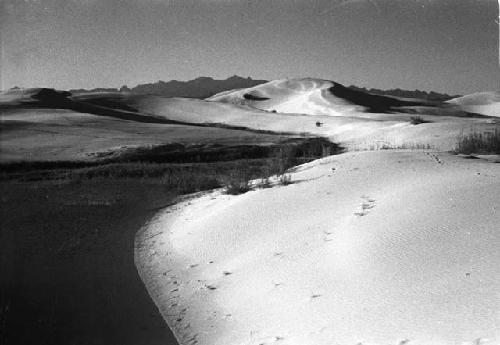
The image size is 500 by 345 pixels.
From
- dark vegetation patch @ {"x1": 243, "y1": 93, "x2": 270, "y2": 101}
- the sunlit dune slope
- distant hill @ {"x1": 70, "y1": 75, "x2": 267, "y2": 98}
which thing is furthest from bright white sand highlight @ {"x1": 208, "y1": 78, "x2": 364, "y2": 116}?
distant hill @ {"x1": 70, "y1": 75, "x2": 267, "y2": 98}

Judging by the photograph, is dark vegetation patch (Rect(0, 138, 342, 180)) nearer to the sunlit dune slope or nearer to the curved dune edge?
the curved dune edge

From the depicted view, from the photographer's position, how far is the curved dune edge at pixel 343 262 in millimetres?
2980

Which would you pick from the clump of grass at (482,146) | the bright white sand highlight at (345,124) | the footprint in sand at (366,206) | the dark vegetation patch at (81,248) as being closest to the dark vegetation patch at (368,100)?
the bright white sand highlight at (345,124)

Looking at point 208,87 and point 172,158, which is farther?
point 208,87

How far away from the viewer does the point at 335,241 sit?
14.4 feet

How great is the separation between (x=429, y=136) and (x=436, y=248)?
1130 cm

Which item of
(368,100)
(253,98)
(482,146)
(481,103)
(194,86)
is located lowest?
(482,146)

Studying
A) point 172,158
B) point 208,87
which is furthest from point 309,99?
point 208,87

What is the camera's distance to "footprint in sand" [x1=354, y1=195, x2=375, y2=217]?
16.1 feet

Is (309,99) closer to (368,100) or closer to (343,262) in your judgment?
(368,100)

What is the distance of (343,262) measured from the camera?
3912 millimetres

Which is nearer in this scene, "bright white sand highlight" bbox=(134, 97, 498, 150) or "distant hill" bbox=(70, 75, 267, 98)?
"bright white sand highlight" bbox=(134, 97, 498, 150)

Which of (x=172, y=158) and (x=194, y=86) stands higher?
(x=194, y=86)

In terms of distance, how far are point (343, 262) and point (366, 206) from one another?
133 cm
